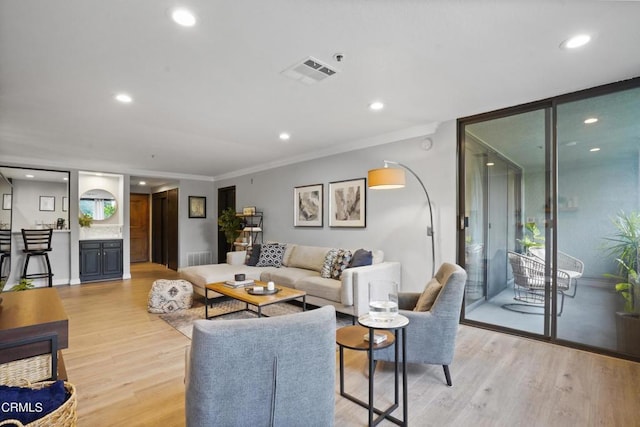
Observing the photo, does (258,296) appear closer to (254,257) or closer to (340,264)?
(340,264)

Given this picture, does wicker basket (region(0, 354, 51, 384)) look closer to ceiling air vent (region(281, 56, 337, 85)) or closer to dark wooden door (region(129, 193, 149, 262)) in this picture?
ceiling air vent (region(281, 56, 337, 85))

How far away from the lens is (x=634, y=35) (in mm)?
1994

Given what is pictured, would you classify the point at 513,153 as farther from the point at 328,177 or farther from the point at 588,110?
the point at 328,177

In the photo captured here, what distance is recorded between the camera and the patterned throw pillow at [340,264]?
404 centimetres

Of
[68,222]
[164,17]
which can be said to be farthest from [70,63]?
[68,222]

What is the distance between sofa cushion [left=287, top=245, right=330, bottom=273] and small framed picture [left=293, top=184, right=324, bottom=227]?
493 millimetres

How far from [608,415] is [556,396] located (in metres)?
0.26

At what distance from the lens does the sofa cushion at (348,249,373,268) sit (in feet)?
12.6

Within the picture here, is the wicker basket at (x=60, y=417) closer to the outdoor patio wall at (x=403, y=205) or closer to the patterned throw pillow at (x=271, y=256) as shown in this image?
the outdoor patio wall at (x=403, y=205)

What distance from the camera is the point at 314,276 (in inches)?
168

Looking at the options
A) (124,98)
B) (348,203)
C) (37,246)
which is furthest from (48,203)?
(348,203)

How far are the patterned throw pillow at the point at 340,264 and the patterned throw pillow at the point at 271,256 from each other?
134 cm

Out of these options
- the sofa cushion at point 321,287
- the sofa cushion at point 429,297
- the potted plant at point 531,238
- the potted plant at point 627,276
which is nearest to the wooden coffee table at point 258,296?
the sofa cushion at point 321,287

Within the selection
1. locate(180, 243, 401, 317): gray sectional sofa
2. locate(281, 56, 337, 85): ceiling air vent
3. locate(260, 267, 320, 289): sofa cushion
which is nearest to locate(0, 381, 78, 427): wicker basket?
locate(281, 56, 337, 85): ceiling air vent
